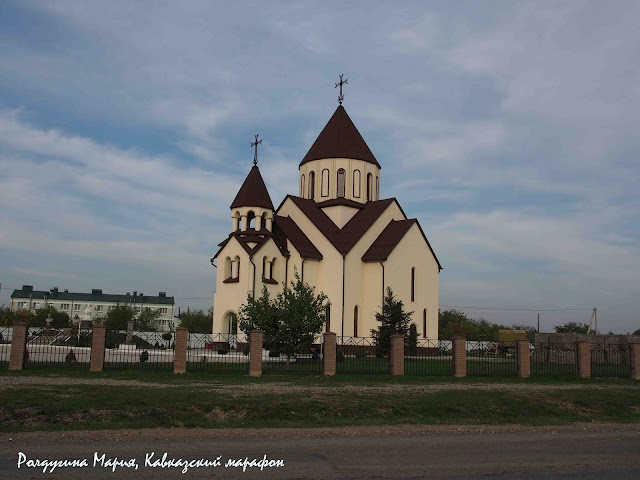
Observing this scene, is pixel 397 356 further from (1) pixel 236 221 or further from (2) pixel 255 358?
(1) pixel 236 221

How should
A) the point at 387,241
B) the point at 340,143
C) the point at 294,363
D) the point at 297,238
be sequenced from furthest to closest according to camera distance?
the point at 340,143, the point at 387,241, the point at 297,238, the point at 294,363

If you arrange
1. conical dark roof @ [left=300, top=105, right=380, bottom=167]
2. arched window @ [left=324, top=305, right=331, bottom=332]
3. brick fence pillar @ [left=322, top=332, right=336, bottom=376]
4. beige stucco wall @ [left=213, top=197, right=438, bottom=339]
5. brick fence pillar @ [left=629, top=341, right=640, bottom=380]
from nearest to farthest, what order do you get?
brick fence pillar @ [left=322, top=332, right=336, bottom=376], brick fence pillar @ [left=629, top=341, right=640, bottom=380], beige stucco wall @ [left=213, top=197, right=438, bottom=339], arched window @ [left=324, top=305, right=331, bottom=332], conical dark roof @ [left=300, top=105, right=380, bottom=167]

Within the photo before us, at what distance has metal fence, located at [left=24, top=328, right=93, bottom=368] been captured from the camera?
2234 cm

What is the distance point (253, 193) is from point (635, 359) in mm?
21689

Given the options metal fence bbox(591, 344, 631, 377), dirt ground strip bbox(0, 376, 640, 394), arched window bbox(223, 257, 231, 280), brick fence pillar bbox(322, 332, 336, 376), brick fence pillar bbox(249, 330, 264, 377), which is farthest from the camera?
arched window bbox(223, 257, 231, 280)

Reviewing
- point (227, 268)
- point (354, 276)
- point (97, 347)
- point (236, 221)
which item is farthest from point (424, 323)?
point (97, 347)

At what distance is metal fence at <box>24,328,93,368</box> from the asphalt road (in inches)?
496

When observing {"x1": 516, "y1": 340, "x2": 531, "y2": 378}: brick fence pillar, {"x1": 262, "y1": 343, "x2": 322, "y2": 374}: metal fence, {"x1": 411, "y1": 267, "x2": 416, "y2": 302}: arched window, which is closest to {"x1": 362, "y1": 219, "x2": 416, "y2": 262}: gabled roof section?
{"x1": 411, "y1": 267, "x2": 416, "y2": 302}: arched window

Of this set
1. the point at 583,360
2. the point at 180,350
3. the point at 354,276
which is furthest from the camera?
the point at 354,276

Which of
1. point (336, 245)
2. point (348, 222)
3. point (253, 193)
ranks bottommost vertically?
point (336, 245)

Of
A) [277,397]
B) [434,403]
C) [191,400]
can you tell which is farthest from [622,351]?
[191,400]

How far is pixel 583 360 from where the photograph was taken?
2352 cm

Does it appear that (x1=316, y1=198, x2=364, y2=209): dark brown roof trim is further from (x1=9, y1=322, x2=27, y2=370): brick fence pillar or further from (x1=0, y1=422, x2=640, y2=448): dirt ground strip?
(x1=0, y1=422, x2=640, y2=448): dirt ground strip

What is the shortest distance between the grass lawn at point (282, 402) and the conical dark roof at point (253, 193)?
17783 mm
